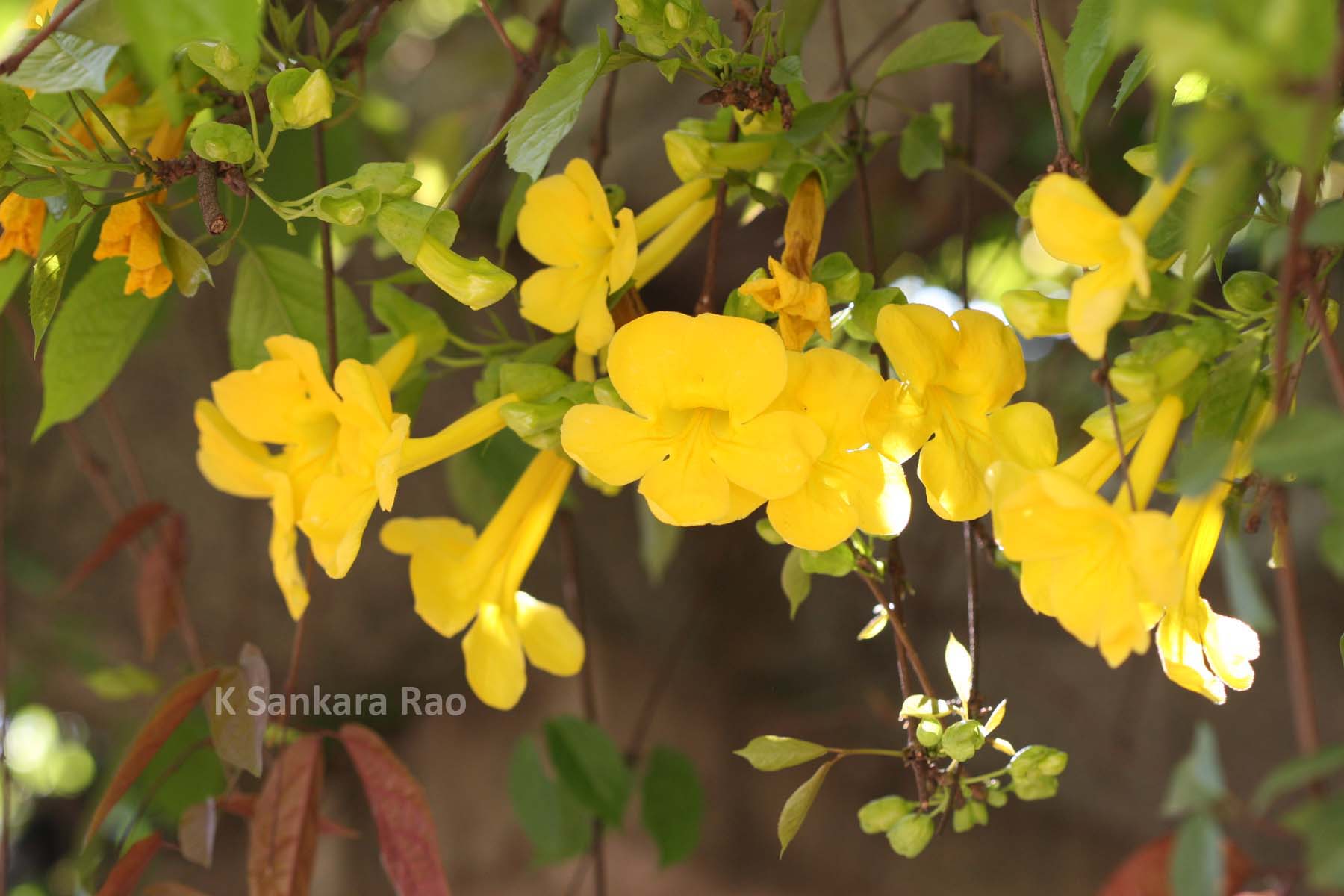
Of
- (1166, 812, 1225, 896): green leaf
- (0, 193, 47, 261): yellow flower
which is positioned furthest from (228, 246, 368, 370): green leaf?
(1166, 812, 1225, 896): green leaf

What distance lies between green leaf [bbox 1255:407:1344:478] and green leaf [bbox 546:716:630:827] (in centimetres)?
88

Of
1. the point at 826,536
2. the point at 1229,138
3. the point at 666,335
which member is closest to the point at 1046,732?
the point at 826,536

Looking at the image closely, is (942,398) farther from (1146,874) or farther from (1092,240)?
(1146,874)

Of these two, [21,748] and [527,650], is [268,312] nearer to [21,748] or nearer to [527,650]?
[527,650]

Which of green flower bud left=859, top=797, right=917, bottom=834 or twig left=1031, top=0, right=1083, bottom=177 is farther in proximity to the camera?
green flower bud left=859, top=797, right=917, bottom=834

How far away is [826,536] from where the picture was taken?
60 cm

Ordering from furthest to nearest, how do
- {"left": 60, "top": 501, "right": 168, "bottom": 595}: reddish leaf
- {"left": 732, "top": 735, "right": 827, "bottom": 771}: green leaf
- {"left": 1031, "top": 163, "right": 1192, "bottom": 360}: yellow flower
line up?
{"left": 60, "top": 501, "right": 168, "bottom": 595}: reddish leaf, {"left": 732, "top": 735, "right": 827, "bottom": 771}: green leaf, {"left": 1031, "top": 163, "right": 1192, "bottom": 360}: yellow flower

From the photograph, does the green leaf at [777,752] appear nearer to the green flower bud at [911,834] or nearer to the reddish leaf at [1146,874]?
the green flower bud at [911,834]

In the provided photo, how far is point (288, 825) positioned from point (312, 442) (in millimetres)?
303

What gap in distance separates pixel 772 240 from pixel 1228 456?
42.1 inches

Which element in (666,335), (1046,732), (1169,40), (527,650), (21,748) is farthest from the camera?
(21,748)

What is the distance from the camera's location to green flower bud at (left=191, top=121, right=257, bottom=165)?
59cm

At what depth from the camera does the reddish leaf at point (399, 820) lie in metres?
0.74

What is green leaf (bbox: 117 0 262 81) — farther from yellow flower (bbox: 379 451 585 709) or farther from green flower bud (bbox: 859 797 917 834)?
green flower bud (bbox: 859 797 917 834)
